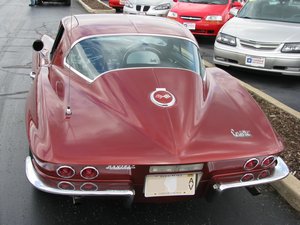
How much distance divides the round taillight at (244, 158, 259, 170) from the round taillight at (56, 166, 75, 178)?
3.85ft

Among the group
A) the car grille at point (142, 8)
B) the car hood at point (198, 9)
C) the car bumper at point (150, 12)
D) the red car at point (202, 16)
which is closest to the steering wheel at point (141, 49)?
the red car at point (202, 16)

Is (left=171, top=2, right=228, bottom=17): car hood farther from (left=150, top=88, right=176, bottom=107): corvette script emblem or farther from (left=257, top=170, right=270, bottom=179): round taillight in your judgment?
(left=257, top=170, right=270, bottom=179): round taillight

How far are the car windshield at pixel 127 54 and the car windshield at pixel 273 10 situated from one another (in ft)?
15.3

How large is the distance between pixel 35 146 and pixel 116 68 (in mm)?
1004

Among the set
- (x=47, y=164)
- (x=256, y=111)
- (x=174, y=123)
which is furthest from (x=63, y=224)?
(x=256, y=111)

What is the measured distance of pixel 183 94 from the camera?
3.15 m

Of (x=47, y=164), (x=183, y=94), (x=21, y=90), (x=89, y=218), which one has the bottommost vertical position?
(x=21, y=90)

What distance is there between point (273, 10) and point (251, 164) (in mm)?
6020

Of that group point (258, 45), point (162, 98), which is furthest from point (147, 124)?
point (258, 45)

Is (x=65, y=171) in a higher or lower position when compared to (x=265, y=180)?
higher

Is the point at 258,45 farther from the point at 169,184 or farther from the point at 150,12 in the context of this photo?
the point at 150,12

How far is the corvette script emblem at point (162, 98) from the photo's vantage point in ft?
9.84

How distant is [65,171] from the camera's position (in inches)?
100

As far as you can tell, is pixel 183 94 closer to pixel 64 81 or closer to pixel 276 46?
pixel 64 81
